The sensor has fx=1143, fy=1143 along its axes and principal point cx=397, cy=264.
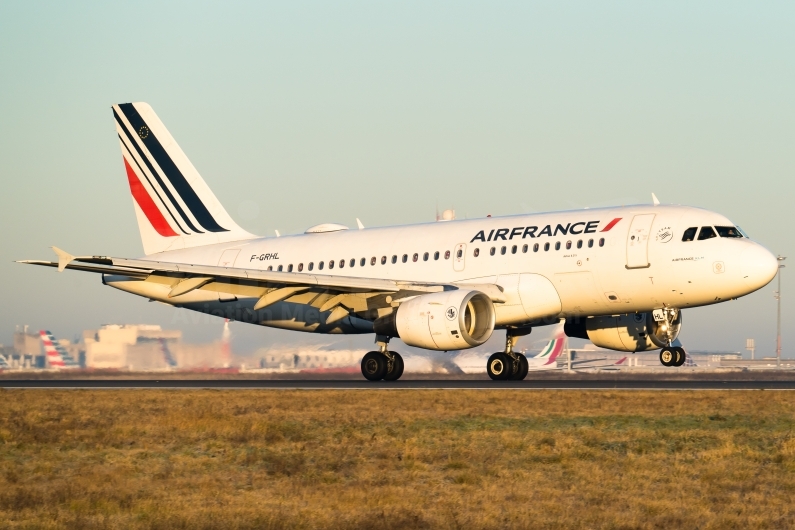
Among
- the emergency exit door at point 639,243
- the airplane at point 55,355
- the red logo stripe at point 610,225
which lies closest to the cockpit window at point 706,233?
the emergency exit door at point 639,243

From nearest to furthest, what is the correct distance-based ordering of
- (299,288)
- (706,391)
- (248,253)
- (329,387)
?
1. (706,391)
2. (329,387)
3. (299,288)
4. (248,253)

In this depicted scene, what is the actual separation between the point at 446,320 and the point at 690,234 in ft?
23.4

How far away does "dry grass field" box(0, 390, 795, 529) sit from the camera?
1266 centimetres

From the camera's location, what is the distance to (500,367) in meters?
34.8

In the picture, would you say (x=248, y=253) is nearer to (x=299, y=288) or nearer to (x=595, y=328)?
(x=299, y=288)

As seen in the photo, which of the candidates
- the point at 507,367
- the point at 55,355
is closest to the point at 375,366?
the point at 507,367

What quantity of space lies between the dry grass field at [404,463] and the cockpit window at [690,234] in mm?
6692

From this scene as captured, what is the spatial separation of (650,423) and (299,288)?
1494 centimetres

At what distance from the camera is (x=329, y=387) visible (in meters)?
30.8

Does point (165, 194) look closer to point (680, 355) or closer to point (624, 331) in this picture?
point (624, 331)

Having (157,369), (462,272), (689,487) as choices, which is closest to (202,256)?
(157,369)

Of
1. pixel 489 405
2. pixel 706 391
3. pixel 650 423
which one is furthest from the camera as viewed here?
pixel 706 391

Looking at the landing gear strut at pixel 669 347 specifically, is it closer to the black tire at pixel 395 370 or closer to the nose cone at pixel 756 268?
the nose cone at pixel 756 268

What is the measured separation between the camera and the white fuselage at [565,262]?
1224 inches
